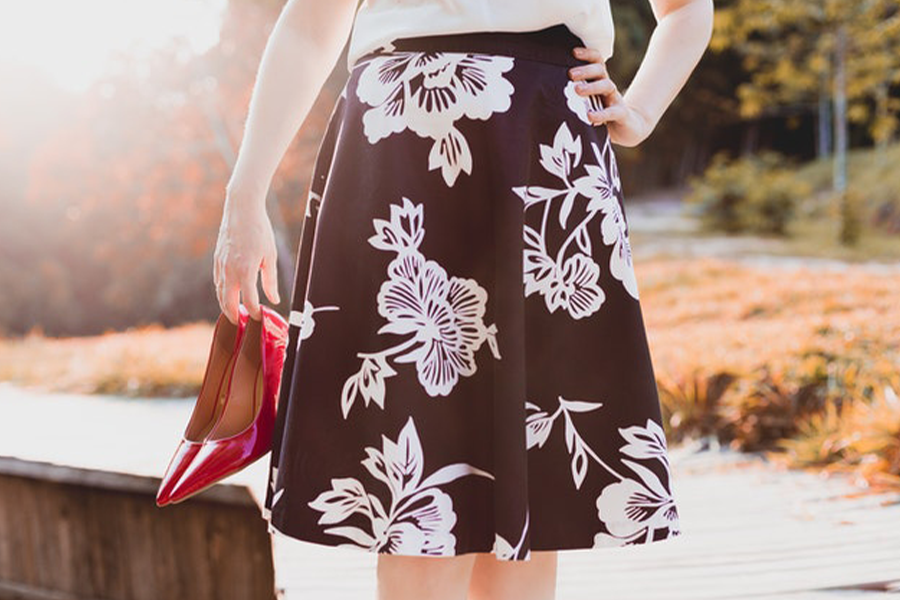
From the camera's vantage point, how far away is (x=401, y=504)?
1.05m

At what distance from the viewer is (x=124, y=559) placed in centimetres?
334

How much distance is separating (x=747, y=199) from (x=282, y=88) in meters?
13.8

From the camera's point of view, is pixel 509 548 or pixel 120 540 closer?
pixel 509 548

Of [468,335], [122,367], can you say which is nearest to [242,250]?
[468,335]

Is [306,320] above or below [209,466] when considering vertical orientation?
above

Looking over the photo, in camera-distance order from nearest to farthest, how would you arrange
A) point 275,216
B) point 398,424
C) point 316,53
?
1. point 398,424
2. point 316,53
3. point 275,216

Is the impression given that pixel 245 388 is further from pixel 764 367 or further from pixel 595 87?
pixel 764 367

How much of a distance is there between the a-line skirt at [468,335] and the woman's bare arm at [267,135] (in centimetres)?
8

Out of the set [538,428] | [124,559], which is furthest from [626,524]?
[124,559]

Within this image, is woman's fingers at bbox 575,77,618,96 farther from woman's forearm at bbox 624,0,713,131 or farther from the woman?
woman's forearm at bbox 624,0,713,131

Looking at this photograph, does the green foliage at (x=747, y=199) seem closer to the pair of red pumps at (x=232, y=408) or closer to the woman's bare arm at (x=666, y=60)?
the woman's bare arm at (x=666, y=60)

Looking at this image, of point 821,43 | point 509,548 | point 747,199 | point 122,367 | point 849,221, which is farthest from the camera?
point 747,199

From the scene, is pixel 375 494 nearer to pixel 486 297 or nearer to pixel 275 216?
pixel 486 297

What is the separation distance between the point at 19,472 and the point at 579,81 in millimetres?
2895
